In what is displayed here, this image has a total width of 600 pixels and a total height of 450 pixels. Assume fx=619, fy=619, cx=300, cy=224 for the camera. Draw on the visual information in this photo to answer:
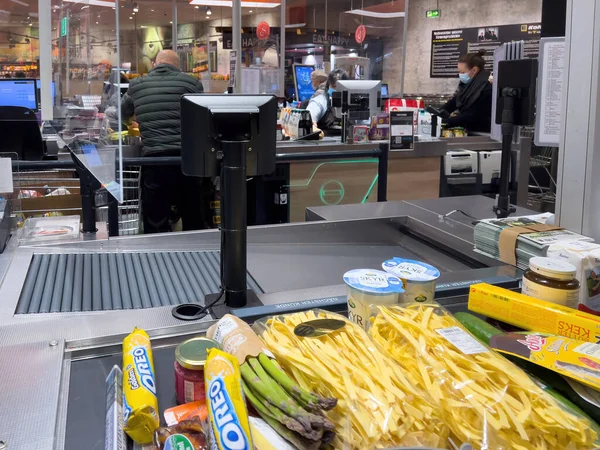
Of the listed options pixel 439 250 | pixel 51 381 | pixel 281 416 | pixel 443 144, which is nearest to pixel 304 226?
pixel 439 250

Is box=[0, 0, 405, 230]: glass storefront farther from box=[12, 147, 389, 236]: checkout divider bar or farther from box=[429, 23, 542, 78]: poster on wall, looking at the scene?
box=[429, 23, 542, 78]: poster on wall

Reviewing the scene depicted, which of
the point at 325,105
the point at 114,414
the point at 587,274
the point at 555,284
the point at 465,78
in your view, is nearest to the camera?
the point at 114,414

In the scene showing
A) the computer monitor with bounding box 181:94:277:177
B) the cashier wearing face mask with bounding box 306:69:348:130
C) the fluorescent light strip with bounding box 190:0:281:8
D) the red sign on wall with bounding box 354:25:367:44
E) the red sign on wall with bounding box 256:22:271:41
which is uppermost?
the fluorescent light strip with bounding box 190:0:281:8

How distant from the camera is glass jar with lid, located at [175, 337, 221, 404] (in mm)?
1079

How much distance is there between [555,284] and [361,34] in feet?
34.4

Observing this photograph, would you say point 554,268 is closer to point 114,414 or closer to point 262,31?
point 114,414

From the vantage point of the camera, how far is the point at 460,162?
19.1ft

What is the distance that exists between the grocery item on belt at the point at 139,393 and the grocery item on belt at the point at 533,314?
29.7 inches

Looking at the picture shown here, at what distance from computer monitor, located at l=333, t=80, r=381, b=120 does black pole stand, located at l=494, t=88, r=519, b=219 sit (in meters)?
2.81

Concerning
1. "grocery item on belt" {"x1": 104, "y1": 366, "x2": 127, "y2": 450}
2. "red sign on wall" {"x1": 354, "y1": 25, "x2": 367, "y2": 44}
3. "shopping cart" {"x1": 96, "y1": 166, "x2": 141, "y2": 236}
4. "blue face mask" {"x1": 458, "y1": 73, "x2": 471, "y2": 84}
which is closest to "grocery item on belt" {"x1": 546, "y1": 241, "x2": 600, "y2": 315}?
"grocery item on belt" {"x1": 104, "y1": 366, "x2": 127, "y2": 450}

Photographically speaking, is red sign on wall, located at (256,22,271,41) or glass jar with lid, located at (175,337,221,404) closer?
glass jar with lid, located at (175,337,221,404)

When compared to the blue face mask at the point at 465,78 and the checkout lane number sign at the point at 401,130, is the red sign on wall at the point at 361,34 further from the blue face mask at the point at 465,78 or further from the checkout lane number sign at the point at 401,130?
the checkout lane number sign at the point at 401,130

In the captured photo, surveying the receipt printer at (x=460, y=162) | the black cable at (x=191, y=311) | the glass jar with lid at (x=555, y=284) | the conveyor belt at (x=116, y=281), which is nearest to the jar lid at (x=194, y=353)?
the black cable at (x=191, y=311)

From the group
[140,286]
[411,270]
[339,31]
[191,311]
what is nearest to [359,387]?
[411,270]
